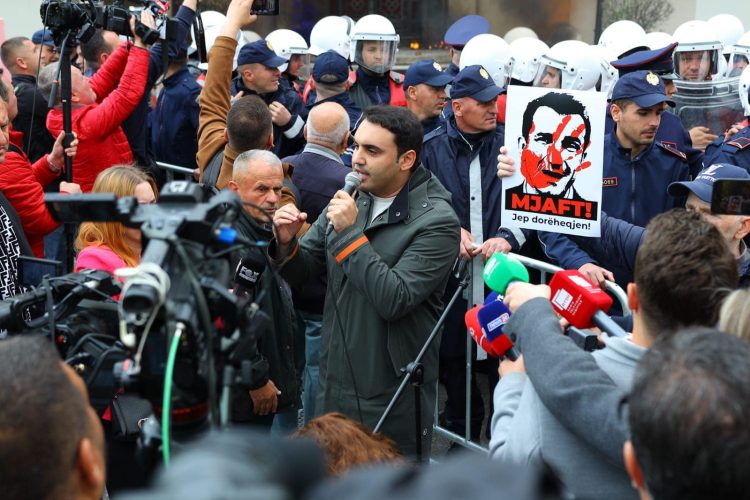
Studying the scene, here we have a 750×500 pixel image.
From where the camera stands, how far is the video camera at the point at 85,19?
549 cm

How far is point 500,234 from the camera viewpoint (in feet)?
17.0

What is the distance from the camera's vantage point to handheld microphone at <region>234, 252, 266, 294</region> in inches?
145

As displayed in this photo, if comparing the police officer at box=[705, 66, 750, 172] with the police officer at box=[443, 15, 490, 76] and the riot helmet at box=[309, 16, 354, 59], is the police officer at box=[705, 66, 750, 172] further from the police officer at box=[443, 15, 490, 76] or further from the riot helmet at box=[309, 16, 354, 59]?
the riot helmet at box=[309, 16, 354, 59]

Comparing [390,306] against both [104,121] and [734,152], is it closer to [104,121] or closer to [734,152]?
[734,152]

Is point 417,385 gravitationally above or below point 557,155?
below

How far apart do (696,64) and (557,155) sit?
13.0ft

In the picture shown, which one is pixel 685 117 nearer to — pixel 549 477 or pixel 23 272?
pixel 23 272

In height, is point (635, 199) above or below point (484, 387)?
above

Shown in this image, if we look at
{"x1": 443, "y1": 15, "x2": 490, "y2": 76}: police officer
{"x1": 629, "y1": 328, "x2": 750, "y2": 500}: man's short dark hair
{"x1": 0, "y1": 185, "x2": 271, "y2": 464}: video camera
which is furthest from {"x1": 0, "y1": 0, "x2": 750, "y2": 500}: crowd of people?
{"x1": 443, "y1": 15, "x2": 490, "y2": 76}: police officer

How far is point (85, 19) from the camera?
220 inches

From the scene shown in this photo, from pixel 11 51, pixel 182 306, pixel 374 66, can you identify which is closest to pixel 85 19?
pixel 11 51

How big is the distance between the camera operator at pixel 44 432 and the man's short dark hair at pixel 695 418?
1.00 meters

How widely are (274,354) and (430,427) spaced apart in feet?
2.41

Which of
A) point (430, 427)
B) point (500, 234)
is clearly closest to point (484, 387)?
point (500, 234)
